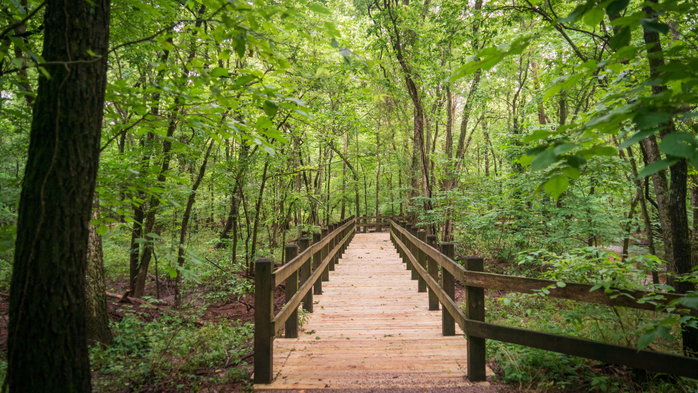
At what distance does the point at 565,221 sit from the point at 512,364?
6.45 metres

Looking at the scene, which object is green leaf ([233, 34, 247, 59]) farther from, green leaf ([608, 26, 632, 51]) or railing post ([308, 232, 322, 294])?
railing post ([308, 232, 322, 294])

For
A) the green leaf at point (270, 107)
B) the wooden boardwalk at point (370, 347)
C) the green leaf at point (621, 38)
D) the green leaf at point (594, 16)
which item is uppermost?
the green leaf at point (594, 16)

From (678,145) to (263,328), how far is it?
3003 millimetres

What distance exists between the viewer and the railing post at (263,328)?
9.77 ft

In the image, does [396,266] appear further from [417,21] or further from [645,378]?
[417,21]

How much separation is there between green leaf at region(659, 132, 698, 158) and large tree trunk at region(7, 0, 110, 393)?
7.98 ft

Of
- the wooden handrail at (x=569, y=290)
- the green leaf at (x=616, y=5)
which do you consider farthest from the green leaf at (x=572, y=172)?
the wooden handrail at (x=569, y=290)

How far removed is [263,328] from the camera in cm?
299

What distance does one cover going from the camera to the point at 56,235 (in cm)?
165

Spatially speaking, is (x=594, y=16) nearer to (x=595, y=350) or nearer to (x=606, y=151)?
(x=606, y=151)

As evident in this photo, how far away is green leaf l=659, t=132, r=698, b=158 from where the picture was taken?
1.12m

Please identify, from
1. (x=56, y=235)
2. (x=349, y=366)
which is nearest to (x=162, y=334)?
(x=349, y=366)

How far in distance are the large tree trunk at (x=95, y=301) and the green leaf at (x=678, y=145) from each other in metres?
5.78

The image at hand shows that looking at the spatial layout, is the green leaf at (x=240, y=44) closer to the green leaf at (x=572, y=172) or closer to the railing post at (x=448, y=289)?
the green leaf at (x=572, y=172)
